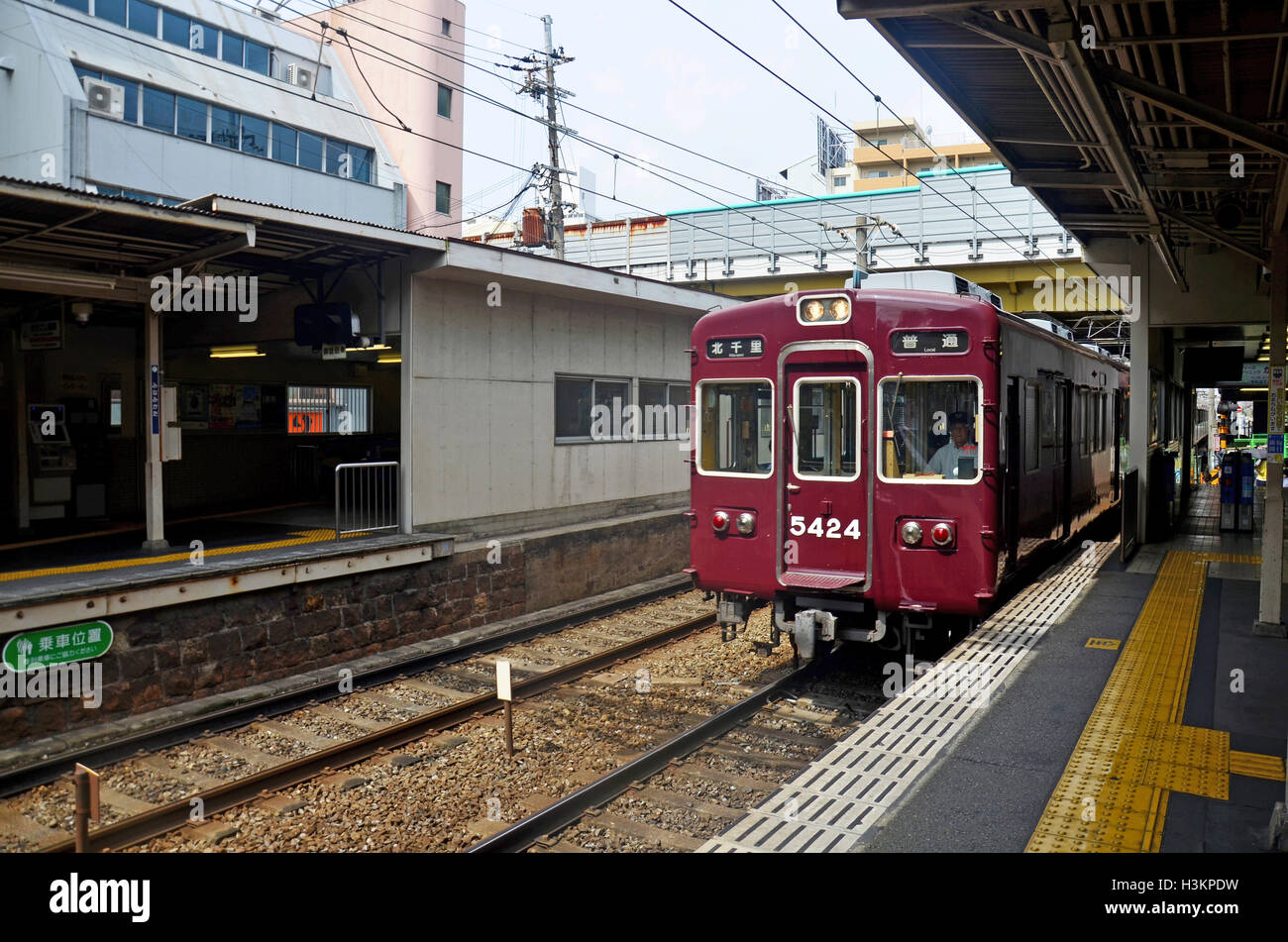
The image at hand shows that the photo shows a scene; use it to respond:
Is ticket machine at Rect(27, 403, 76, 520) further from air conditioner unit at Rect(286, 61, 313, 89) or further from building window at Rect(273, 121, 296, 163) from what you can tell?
air conditioner unit at Rect(286, 61, 313, 89)

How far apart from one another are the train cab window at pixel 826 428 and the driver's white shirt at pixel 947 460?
0.59 m

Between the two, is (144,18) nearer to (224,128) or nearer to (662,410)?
(224,128)

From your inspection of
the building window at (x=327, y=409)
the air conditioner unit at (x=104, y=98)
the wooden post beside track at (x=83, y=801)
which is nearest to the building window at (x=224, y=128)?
the air conditioner unit at (x=104, y=98)

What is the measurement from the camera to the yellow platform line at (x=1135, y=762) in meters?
4.25

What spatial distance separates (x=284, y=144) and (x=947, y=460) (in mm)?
27211

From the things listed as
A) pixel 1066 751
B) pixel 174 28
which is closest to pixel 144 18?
pixel 174 28

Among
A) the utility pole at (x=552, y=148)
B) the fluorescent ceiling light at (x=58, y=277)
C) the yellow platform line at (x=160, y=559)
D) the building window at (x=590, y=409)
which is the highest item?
the utility pole at (x=552, y=148)

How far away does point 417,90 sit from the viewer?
33656 mm

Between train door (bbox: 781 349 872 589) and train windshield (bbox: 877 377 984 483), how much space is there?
190mm

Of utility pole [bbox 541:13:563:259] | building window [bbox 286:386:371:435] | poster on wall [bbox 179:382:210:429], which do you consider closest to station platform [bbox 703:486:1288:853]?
building window [bbox 286:386:371:435]

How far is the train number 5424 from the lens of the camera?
752 cm

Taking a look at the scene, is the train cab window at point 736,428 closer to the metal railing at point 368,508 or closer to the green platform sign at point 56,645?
the metal railing at point 368,508
